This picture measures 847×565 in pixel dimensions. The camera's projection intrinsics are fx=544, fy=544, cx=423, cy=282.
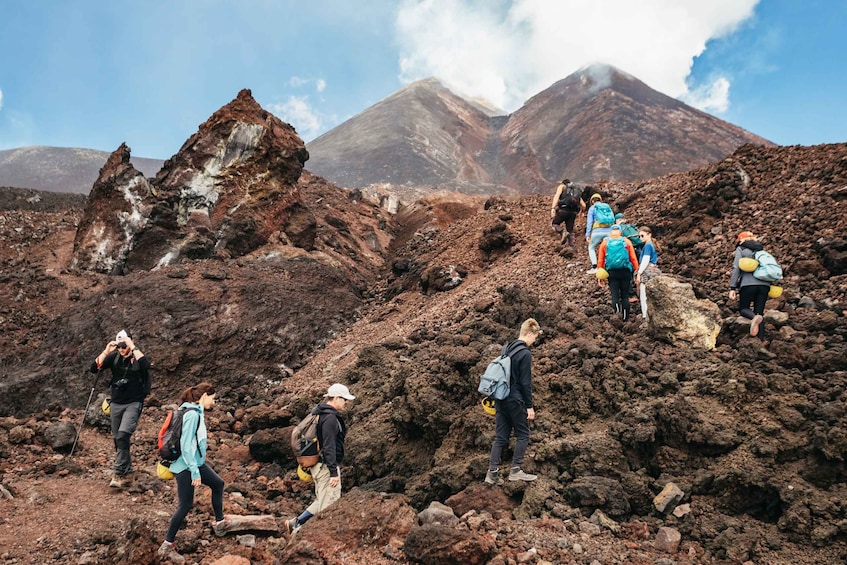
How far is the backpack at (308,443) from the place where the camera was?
5621 mm

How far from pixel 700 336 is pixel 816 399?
162cm

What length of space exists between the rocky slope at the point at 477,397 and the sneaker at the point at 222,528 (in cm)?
21

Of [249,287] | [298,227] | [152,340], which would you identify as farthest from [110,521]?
[298,227]

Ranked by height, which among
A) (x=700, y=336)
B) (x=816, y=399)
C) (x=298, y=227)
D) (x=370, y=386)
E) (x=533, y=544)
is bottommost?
(x=533, y=544)

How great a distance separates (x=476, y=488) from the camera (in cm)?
576

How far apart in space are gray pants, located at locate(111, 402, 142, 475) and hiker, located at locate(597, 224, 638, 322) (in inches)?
272

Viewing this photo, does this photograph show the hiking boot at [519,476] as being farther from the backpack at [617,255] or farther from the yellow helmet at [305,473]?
the backpack at [617,255]

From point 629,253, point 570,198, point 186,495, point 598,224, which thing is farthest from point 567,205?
point 186,495

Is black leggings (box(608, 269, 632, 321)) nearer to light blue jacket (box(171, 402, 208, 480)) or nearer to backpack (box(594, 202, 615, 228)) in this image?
backpack (box(594, 202, 615, 228))

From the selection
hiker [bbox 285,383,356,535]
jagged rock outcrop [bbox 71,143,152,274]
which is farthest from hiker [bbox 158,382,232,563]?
jagged rock outcrop [bbox 71,143,152,274]

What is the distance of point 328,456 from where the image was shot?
5535mm

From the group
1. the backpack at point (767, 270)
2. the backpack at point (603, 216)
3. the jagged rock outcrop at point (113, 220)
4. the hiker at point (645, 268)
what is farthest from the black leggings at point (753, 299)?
the jagged rock outcrop at point (113, 220)

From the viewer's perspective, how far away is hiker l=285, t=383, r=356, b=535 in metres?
5.54

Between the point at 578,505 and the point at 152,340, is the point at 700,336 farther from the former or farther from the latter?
the point at 152,340
